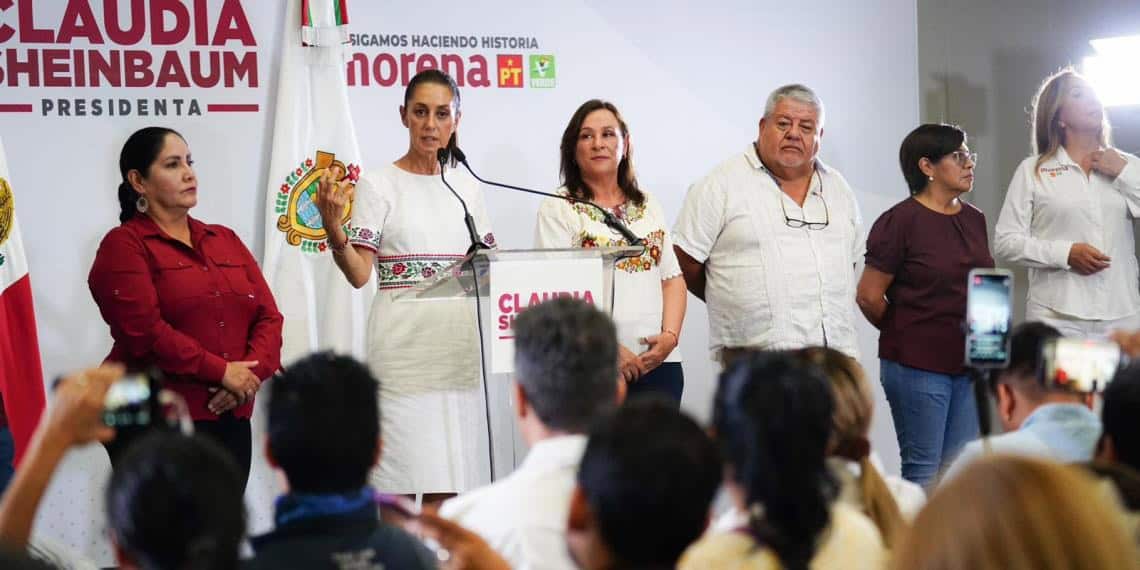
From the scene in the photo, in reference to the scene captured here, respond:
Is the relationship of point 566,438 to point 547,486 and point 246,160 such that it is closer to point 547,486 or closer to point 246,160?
point 547,486

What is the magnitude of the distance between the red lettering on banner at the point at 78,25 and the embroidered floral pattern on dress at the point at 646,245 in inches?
82.5

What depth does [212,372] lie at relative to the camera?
4023 mm

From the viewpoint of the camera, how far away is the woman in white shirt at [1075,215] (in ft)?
17.0

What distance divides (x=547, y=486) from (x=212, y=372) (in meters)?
2.23

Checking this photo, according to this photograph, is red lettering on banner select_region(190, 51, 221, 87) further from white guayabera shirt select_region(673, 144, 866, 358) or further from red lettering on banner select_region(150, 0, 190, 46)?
white guayabera shirt select_region(673, 144, 866, 358)

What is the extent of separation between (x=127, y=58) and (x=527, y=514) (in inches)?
144

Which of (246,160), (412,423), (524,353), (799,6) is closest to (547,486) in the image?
(524,353)

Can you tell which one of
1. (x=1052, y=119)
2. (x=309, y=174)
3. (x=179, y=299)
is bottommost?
(x=179, y=299)

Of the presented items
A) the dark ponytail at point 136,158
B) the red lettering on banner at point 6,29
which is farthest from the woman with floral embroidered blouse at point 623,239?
the red lettering on banner at point 6,29

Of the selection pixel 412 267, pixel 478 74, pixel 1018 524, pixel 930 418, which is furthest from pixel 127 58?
pixel 1018 524

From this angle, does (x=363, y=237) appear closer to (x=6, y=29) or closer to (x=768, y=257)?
(x=768, y=257)

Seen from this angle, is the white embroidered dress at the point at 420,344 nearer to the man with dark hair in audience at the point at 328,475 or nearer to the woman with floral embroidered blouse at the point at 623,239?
the woman with floral embroidered blouse at the point at 623,239

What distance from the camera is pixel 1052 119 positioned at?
5.29 meters

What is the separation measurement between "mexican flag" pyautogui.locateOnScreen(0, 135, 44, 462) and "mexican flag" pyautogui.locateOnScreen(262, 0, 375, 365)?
900 mm
